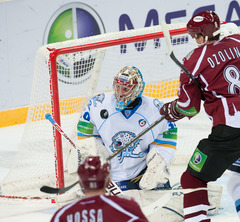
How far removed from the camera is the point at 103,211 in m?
2.05

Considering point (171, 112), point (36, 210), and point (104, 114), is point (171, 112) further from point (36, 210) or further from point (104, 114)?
point (36, 210)

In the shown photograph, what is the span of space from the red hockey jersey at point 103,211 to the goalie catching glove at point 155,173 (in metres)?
1.38

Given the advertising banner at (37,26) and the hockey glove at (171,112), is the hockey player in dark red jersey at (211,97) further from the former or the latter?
the advertising banner at (37,26)

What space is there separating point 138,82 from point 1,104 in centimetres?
287

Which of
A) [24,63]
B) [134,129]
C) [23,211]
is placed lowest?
[23,211]

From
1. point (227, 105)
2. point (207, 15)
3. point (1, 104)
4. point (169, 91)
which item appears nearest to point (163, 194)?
point (227, 105)

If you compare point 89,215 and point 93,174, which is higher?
point 93,174

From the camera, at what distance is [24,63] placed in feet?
20.6

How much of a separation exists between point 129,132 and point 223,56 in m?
0.81

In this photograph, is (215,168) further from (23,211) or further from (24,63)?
(24,63)

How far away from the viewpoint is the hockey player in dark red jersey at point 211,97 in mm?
2986

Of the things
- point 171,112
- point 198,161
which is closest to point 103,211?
point 198,161

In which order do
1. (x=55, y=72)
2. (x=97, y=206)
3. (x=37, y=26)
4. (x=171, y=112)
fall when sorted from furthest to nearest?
(x=37, y=26)
(x=55, y=72)
(x=171, y=112)
(x=97, y=206)

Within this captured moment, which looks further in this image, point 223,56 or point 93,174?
point 223,56
